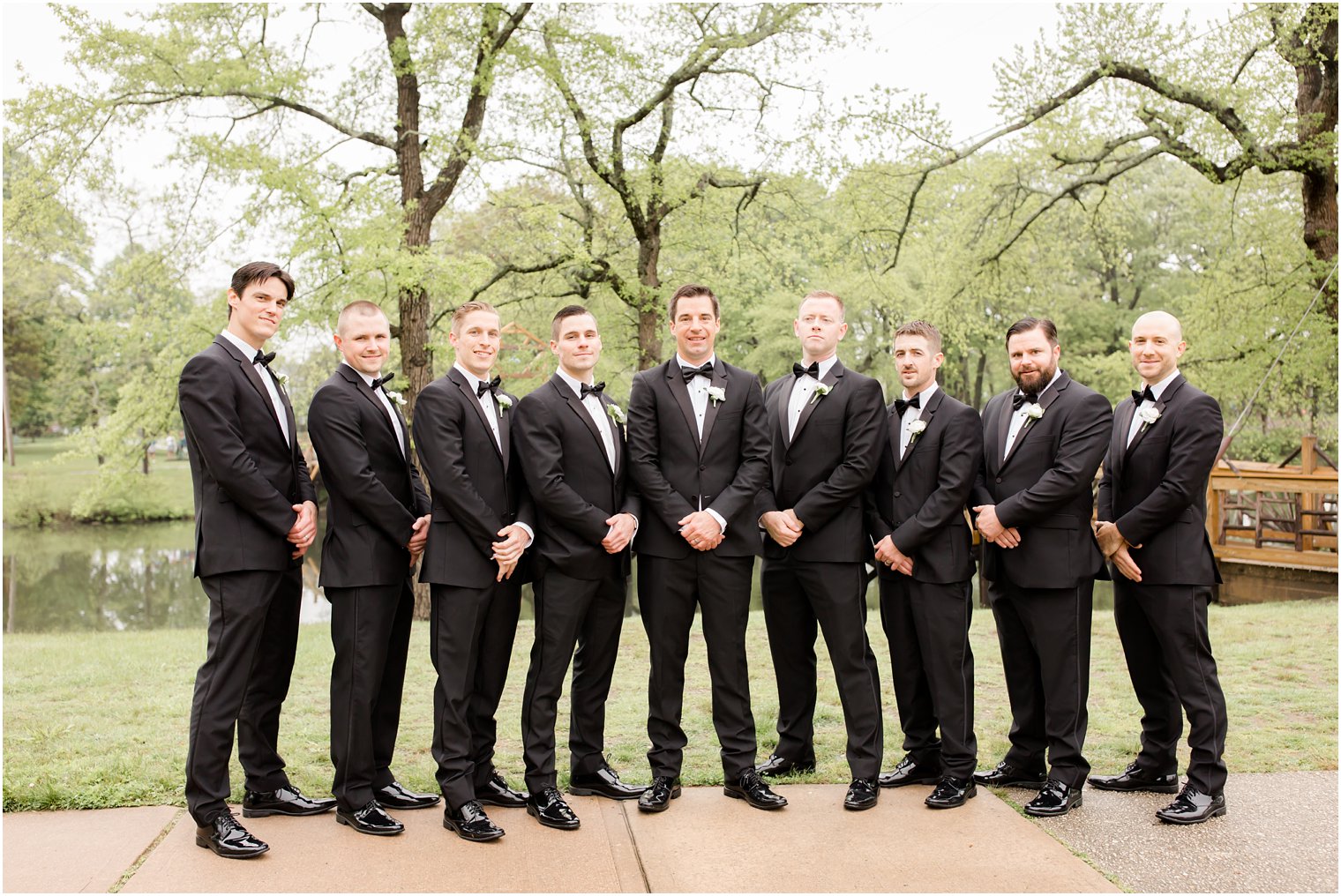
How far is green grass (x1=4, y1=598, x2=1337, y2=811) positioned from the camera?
5.31 m

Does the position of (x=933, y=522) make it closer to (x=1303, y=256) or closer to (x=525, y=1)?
(x=525, y=1)

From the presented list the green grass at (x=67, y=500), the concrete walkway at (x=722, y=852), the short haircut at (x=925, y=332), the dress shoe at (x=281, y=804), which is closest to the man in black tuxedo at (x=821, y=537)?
the short haircut at (x=925, y=332)

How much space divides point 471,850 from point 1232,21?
15.1 metres

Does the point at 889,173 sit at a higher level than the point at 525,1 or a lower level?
lower

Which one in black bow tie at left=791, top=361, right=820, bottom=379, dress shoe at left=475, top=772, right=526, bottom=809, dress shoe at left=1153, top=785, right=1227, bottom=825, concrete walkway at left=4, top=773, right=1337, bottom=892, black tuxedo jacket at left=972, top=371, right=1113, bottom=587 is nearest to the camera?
concrete walkway at left=4, top=773, right=1337, bottom=892

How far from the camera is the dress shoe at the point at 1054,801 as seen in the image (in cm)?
477

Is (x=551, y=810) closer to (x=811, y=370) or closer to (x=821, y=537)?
(x=821, y=537)

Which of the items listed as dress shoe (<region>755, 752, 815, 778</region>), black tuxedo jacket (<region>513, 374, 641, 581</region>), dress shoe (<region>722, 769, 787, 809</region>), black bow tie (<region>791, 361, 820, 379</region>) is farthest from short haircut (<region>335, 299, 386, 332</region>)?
dress shoe (<region>755, 752, 815, 778</region>)

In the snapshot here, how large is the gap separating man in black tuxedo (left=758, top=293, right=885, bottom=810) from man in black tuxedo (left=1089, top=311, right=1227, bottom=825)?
1311mm

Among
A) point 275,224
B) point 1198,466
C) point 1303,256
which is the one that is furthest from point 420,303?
point 1303,256

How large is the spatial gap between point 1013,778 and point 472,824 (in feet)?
9.16

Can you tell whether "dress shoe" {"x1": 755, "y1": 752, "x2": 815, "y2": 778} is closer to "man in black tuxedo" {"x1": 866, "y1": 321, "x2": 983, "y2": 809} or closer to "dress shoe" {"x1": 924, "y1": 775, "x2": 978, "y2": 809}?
"man in black tuxedo" {"x1": 866, "y1": 321, "x2": 983, "y2": 809}

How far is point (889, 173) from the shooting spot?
15.8 meters

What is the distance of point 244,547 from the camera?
175 inches
